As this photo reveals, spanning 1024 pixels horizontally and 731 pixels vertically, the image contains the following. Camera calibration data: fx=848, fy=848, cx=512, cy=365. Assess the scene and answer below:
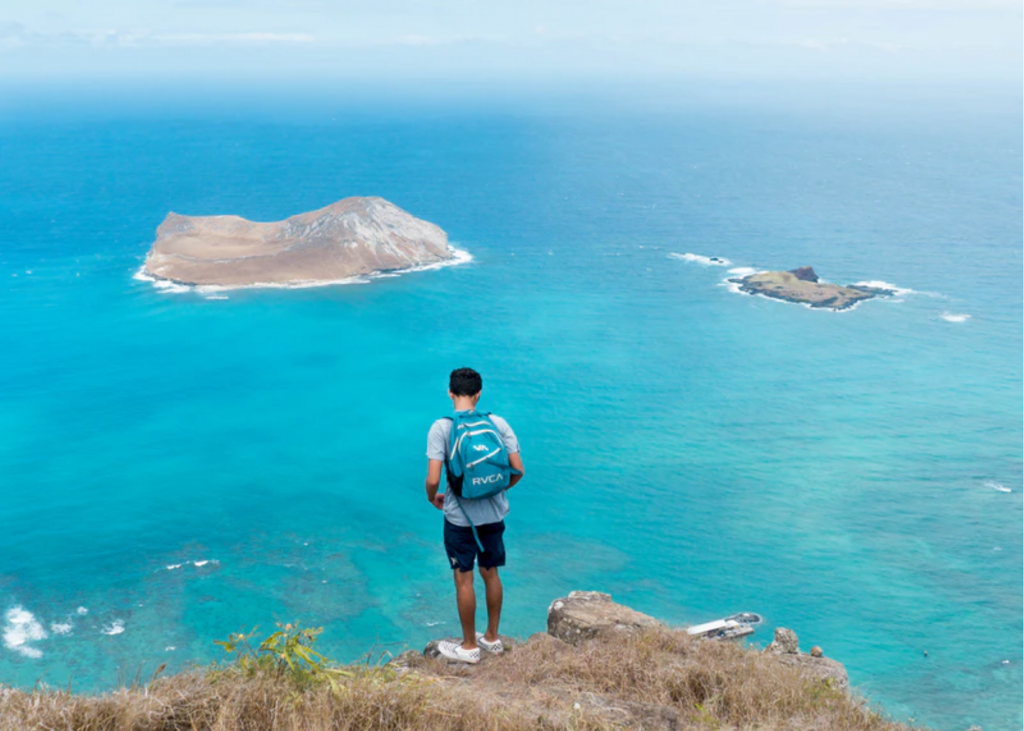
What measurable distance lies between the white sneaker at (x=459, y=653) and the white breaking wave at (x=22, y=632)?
2200 centimetres

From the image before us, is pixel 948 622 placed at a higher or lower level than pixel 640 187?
lower

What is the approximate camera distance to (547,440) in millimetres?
40844

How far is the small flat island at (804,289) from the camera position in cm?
6338

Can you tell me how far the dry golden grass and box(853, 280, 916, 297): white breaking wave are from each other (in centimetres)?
6446

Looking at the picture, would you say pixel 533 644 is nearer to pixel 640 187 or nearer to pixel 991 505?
pixel 991 505

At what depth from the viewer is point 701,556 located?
1256 inches

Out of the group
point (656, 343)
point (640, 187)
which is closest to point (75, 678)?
point (656, 343)

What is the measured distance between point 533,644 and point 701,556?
25.3 m

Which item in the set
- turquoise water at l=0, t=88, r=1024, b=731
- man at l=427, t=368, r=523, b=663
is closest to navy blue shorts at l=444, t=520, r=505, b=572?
man at l=427, t=368, r=523, b=663

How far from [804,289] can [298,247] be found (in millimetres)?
39959

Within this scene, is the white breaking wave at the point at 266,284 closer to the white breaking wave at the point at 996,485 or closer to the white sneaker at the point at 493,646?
the white breaking wave at the point at 996,485

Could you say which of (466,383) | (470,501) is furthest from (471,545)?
(466,383)

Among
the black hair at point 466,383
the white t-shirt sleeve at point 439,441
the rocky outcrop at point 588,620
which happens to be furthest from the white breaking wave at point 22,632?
the black hair at point 466,383

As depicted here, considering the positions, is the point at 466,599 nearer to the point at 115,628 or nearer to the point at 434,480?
the point at 434,480
